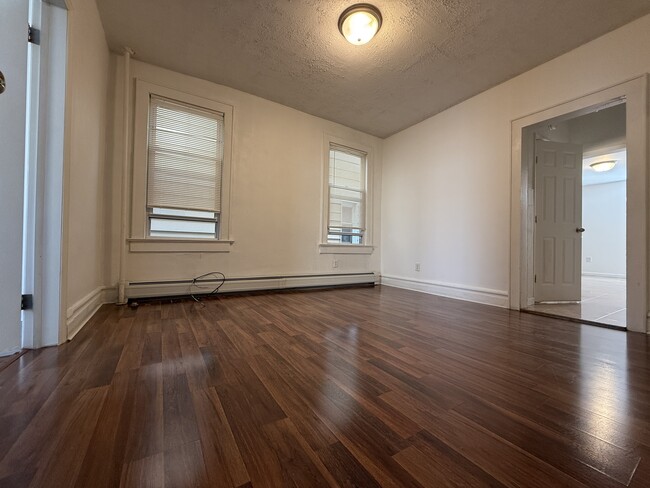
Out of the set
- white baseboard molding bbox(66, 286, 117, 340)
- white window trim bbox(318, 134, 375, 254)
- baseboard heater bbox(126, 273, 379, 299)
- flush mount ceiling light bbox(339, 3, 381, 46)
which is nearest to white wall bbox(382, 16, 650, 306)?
white window trim bbox(318, 134, 375, 254)

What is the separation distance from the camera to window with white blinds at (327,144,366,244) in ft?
13.6

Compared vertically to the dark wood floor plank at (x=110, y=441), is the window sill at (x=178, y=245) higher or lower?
higher

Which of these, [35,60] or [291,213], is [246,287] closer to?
[291,213]

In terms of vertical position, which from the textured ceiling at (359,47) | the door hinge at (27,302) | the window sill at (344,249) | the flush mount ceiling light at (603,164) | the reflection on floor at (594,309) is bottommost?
the reflection on floor at (594,309)

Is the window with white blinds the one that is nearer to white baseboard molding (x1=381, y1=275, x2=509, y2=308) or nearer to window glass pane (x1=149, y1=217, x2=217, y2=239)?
white baseboard molding (x1=381, y1=275, x2=509, y2=308)

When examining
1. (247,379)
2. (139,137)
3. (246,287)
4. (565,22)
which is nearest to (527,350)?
(247,379)

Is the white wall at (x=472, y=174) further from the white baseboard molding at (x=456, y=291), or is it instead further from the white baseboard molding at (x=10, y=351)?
the white baseboard molding at (x=10, y=351)

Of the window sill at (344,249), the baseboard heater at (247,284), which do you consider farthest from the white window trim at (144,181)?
the window sill at (344,249)

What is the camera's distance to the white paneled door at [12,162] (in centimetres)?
133

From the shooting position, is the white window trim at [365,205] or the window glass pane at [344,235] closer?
the white window trim at [365,205]

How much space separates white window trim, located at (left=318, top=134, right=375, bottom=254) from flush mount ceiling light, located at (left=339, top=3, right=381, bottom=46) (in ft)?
6.03

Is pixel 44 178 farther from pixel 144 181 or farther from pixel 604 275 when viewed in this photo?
pixel 604 275

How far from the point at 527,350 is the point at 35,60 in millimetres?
3431

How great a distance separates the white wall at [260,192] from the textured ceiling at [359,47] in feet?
0.69
